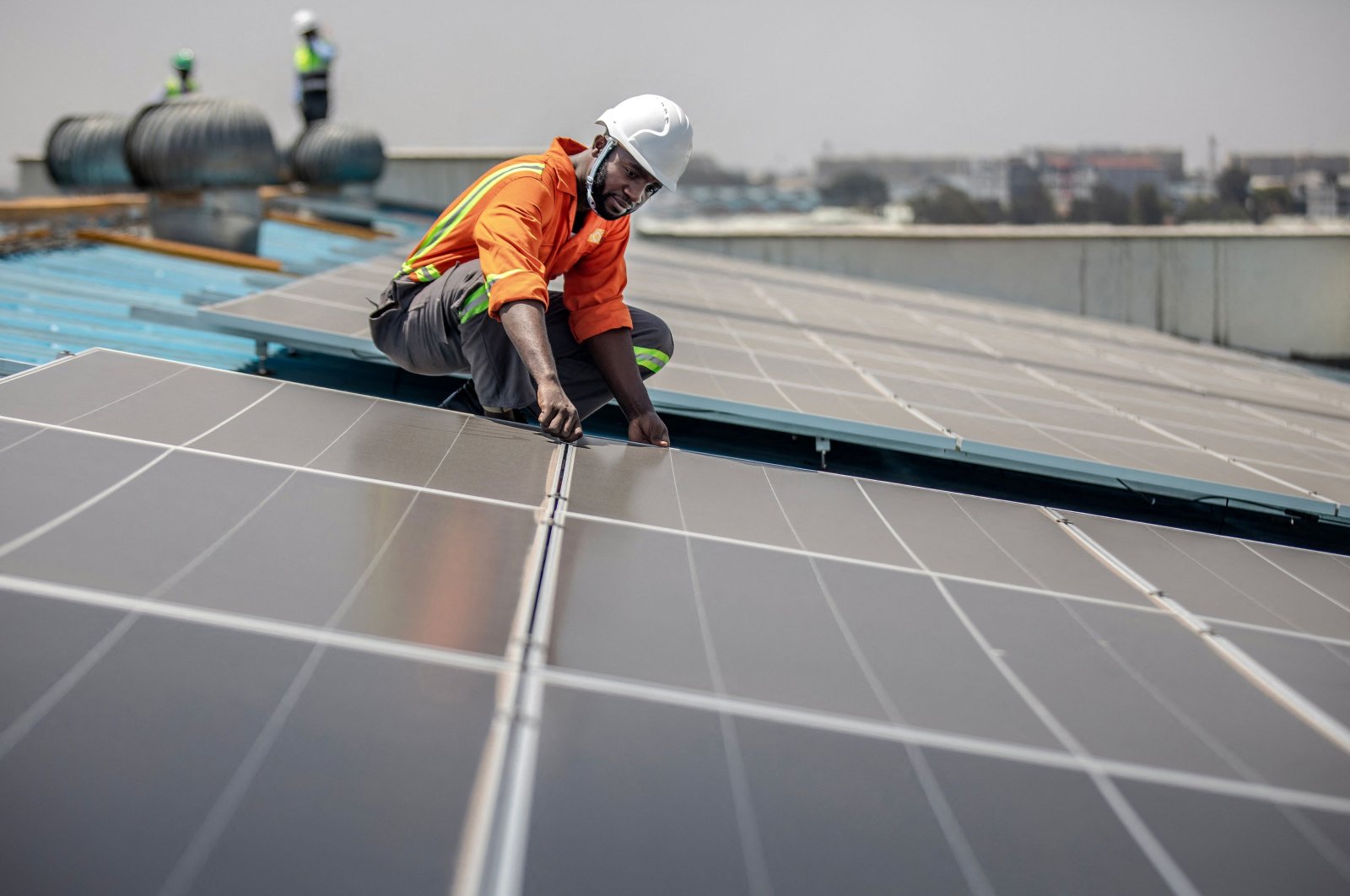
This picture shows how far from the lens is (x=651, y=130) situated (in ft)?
14.1

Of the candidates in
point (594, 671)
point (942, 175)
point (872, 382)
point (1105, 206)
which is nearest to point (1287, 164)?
point (1105, 206)

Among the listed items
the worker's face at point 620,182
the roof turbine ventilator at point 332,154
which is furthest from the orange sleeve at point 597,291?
the roof turbine ventilator at point 332,154

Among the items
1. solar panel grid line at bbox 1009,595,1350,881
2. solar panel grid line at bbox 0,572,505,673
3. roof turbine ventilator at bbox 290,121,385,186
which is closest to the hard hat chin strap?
solar panel grid line at bbox 1009,595,1350,881

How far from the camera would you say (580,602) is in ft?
8.48

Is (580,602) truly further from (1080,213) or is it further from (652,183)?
(1080,213)

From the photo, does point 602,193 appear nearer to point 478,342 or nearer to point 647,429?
point 478,342

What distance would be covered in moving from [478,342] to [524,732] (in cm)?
277

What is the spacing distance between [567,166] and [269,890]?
3.43m

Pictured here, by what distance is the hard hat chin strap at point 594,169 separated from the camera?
14.3ft

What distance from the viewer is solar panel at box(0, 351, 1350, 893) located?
1708 mm

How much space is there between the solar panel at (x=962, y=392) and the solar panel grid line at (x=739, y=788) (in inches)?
105

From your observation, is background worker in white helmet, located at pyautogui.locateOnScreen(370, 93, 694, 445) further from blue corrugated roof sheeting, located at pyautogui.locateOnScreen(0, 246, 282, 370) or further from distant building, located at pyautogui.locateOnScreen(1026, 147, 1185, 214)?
distant building, located at pyautogui.locateOnScreen(1026, 147, 1185, 214)

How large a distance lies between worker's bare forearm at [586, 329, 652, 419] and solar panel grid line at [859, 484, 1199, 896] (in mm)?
2158

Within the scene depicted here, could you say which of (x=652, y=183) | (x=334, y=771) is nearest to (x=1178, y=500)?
(x=652, y=183)
